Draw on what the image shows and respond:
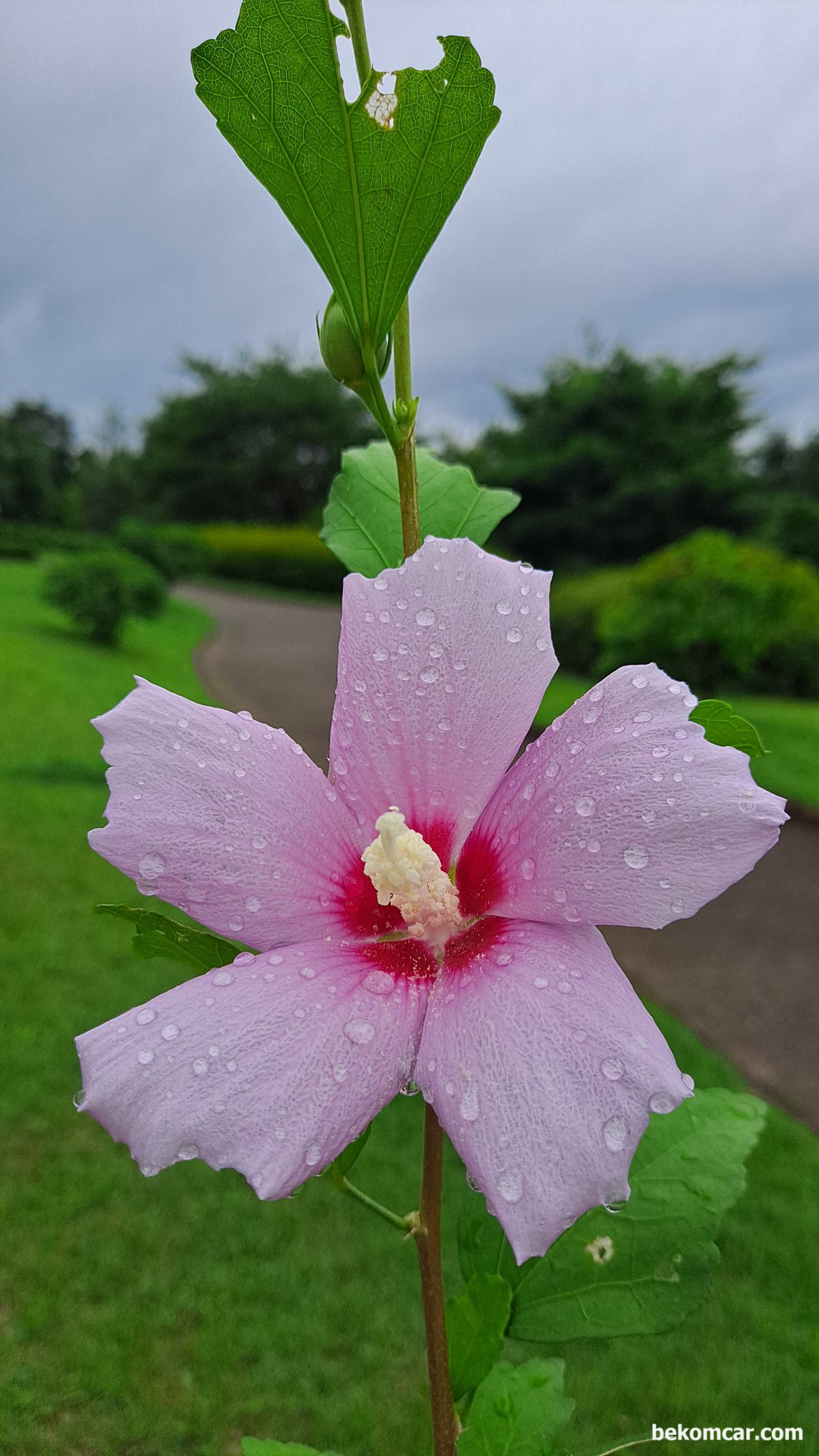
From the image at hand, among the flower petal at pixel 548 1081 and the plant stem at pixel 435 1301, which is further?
the plant stem at pixel 435 1301

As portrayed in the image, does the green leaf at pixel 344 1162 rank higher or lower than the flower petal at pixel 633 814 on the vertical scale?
lower

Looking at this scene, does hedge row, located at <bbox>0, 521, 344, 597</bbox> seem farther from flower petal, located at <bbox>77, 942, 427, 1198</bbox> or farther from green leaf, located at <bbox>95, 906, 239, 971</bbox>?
flower petal, located at <bbox>77, 942, 427, 1198</bbox>

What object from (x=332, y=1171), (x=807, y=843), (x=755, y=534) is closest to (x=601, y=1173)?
(x=332, y=1171)

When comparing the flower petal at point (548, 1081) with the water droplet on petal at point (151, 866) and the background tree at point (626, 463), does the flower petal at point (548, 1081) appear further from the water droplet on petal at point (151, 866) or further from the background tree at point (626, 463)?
the background tree at point (626, 463)

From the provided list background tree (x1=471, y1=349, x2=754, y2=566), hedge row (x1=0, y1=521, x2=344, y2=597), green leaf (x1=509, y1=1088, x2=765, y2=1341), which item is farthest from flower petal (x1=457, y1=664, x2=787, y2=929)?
hedge row (x1=0, y1=521, x2=344, y2=597)

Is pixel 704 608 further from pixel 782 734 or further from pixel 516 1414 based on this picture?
pixel 516 1414

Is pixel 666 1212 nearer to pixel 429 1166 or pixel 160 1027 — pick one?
pixel 429 1166

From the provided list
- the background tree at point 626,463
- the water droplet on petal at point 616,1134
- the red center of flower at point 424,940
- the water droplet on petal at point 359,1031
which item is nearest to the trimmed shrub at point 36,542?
the background tree at point 626,463
